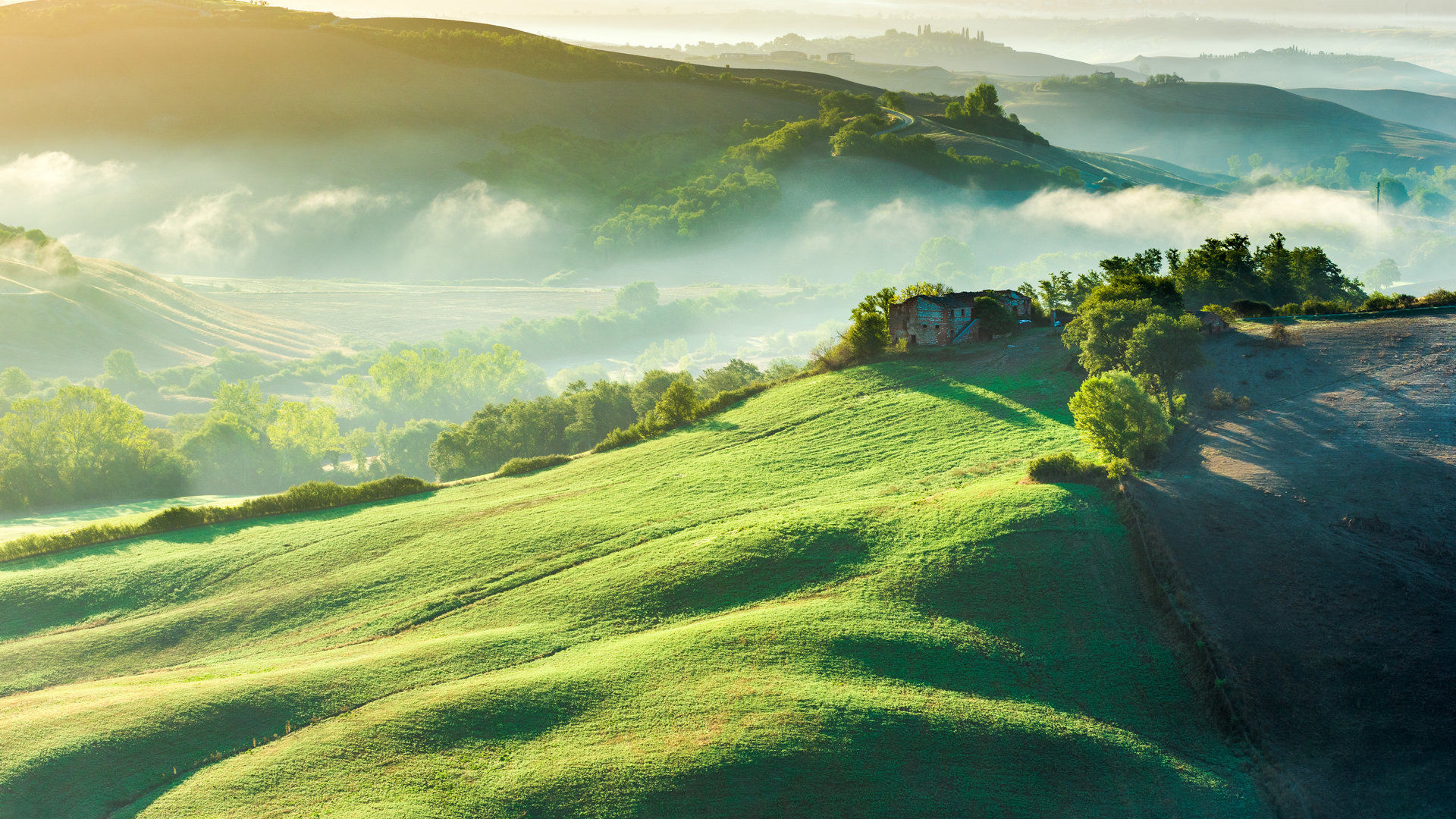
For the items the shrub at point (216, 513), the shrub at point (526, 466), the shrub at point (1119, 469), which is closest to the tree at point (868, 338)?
the shrub at point (526, 466)

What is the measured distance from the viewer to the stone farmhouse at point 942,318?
82.4 m

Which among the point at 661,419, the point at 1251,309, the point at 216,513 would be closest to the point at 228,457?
the point at 216,513

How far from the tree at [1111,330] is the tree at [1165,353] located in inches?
59.6

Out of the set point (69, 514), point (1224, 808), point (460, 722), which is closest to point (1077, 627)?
point (1224, 808)

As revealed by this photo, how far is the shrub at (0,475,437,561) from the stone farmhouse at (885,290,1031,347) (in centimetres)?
4698

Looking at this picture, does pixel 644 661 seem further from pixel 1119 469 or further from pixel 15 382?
pixel 15 382

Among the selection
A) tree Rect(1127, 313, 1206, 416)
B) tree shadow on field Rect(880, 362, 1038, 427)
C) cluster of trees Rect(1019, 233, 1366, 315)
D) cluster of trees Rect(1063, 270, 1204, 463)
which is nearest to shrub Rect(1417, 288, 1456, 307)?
cluster of trees Rect(1019, 233, 1366, 315)

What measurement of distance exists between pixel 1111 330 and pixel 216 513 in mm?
69314

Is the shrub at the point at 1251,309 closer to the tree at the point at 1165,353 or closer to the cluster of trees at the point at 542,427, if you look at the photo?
the tree at the point at 1165,353

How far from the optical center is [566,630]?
142 feet

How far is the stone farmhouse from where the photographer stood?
82.4 metres

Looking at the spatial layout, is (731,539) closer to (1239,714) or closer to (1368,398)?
(1239,714)

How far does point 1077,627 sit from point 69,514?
94.0 meters

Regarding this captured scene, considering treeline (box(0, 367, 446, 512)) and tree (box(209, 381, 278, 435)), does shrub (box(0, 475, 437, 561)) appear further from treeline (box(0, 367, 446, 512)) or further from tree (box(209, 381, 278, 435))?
tree (box(209, 381, 278, 435))
